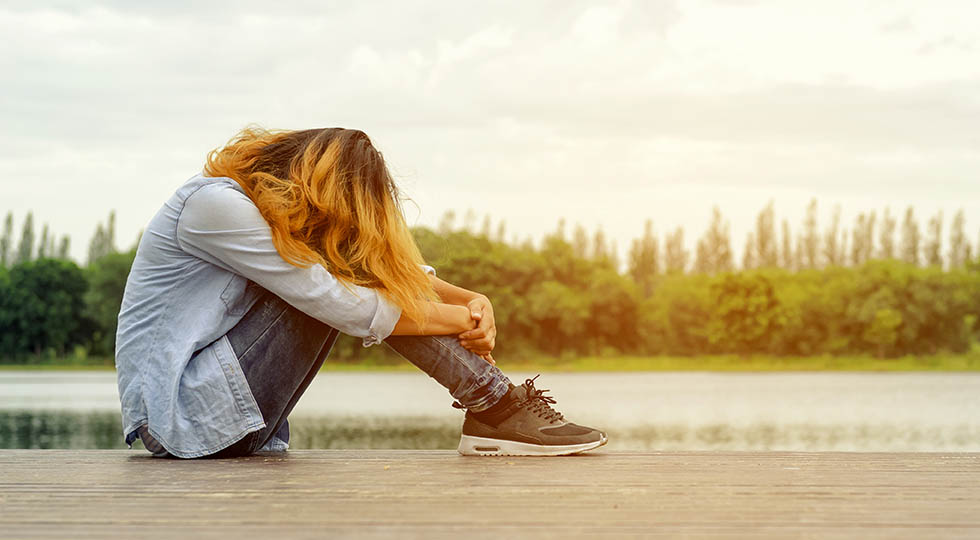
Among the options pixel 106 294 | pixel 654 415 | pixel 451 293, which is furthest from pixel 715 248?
pixel 451 293

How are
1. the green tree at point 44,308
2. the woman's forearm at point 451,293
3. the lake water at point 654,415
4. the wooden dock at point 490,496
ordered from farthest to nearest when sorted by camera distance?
1. the green tree at point 44,308
2. the lake water at point 654,415
3. the woman's forearm at point 451,293
4. the wooden dock at point 490,496

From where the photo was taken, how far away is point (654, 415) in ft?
102

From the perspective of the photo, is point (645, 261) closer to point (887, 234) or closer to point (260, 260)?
point (887, 234)

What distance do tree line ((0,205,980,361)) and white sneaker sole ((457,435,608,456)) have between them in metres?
48.4

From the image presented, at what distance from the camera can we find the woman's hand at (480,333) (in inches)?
137

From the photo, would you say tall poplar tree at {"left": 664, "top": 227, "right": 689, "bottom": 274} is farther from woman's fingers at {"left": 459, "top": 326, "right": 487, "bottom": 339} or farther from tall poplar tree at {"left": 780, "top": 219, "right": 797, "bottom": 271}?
woman's fingers at {"left": 459, "top": 326, "right": 487, "bottom": 339}

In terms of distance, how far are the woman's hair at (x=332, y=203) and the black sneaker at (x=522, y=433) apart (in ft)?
1.74

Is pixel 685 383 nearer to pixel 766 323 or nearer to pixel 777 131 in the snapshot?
pixel 766 323

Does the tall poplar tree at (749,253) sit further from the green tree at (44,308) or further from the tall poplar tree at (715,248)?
the green tree at (44,308)

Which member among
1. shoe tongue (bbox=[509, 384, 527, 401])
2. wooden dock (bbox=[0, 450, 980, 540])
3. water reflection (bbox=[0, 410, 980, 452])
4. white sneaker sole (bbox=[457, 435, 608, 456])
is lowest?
water reflection (bbox=[0, 410, 980, 452])

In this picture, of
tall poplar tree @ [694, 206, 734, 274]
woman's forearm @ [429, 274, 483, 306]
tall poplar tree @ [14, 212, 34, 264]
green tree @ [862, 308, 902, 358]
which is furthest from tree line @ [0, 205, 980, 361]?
woman's forearm @ [429, 274, 483, 306]

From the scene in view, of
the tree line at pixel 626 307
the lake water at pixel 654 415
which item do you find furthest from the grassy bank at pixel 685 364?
the lake water at pixel 654 415

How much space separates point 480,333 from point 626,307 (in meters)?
66.7

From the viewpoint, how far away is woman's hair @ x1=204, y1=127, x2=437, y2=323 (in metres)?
3.30
